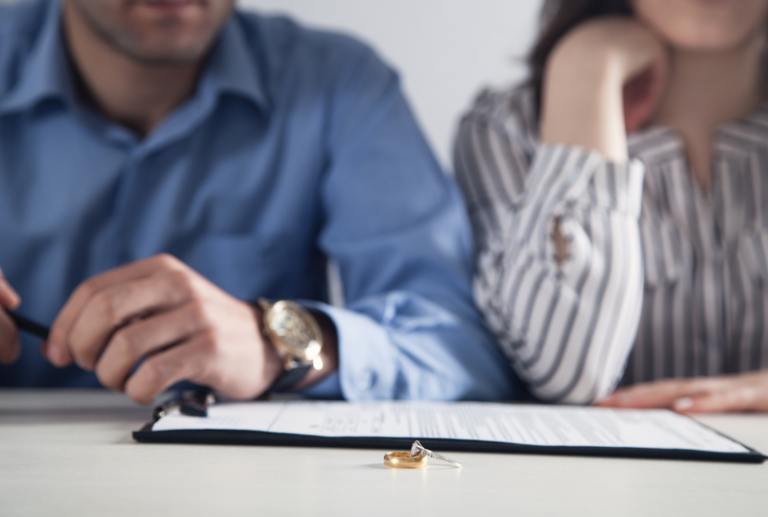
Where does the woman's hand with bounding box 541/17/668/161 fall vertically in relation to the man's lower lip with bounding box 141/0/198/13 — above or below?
below

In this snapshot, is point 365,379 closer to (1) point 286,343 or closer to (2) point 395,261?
(1) point 286,343

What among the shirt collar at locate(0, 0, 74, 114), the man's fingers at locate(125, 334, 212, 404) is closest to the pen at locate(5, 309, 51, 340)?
the man's fingers at locate(125, 334, 212, 404)

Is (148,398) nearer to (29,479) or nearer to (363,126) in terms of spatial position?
(29,479)

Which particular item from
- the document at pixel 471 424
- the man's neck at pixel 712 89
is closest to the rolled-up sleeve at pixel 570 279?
the document at pixel 471 424

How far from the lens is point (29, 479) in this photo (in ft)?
1.31

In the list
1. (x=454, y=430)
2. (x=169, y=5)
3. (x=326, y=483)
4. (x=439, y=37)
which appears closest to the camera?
(x=326, y=483)

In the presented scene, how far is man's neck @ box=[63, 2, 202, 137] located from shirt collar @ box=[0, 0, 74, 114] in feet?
0.10

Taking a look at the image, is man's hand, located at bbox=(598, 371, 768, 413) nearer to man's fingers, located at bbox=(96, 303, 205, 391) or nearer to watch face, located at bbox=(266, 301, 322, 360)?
Result: watch face, located at bbox=(266, 301, 322, 360)

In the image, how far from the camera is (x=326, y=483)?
403 millimetres

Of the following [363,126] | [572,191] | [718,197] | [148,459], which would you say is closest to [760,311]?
[718,197]

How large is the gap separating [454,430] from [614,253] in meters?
0.40

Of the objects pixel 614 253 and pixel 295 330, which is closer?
pixel 295 330

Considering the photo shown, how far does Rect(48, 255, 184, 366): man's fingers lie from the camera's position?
62 cm

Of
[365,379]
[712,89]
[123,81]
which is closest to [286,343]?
[365,379]
